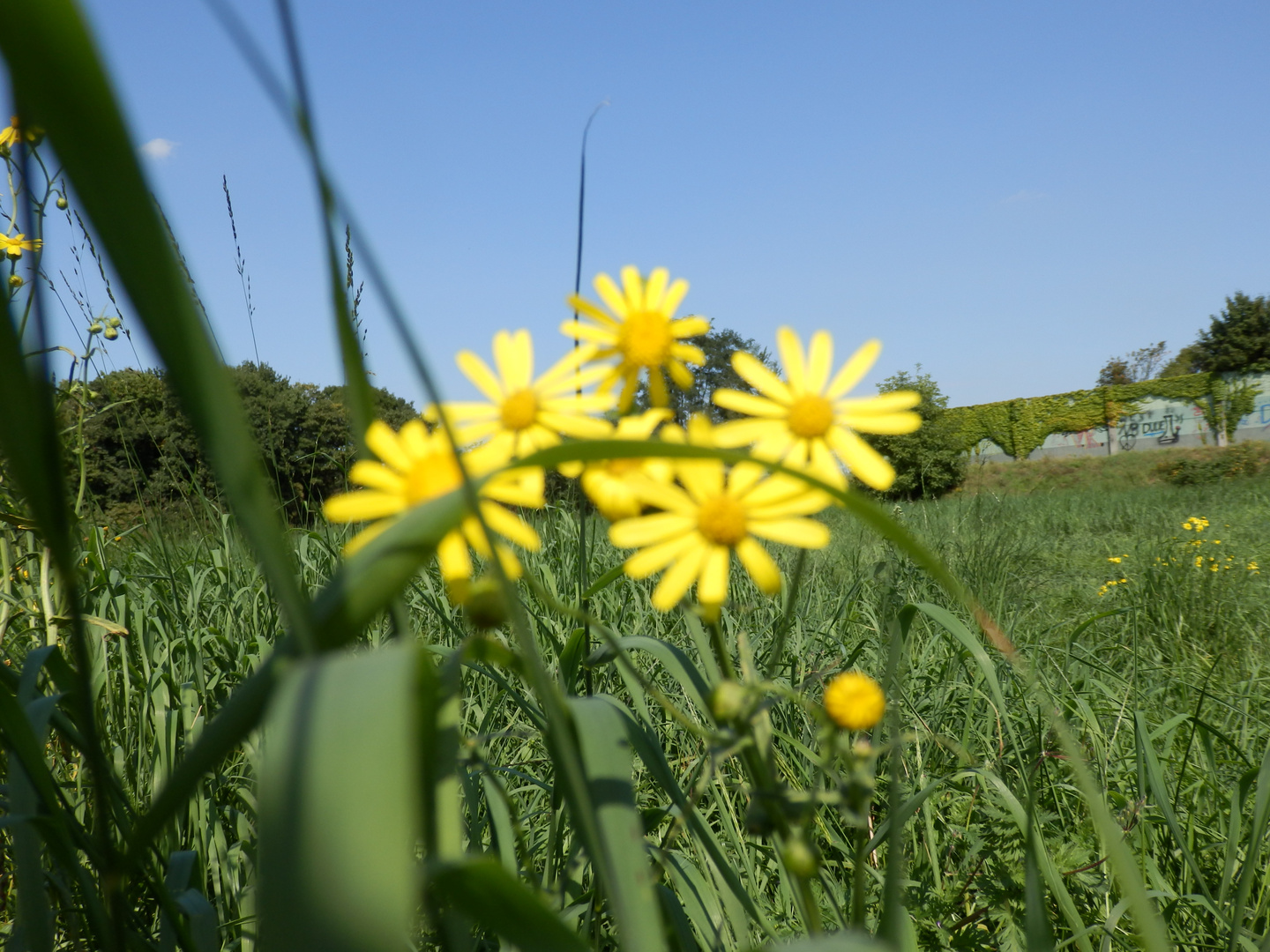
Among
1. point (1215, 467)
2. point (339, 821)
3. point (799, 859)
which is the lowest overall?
point (1215, 467)

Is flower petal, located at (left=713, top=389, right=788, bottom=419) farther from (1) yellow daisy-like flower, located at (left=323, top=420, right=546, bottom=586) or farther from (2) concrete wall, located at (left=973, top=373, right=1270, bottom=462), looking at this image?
(2) concrete wall, located at (left=973, top=373, right=1270, bottom=462)

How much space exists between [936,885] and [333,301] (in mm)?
1493

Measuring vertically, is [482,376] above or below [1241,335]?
below

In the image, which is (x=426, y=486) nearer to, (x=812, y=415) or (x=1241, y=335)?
(x=812, y=415)

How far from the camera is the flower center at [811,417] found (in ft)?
1.57

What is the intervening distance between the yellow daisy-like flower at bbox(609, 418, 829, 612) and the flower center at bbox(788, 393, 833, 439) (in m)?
0.05

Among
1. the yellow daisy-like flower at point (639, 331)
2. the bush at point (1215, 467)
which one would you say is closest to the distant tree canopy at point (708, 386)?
the yellow daisy-like flower at point (639, 331)

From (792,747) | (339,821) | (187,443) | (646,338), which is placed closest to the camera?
(339,821)

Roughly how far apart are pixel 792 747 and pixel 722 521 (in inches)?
54.9

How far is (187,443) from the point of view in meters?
4.52

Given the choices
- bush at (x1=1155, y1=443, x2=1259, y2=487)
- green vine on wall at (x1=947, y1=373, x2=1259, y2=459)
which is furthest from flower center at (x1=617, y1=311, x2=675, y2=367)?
green vine on wall at (x1=947, y1=373, x2=1259, y2=459)

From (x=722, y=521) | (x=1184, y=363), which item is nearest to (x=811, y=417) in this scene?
(x=722, y=521)

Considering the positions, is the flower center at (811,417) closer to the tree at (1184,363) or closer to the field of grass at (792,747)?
the field of grass at (792,747)

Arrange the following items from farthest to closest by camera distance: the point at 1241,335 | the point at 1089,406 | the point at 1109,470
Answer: the point at 1241,335 < the point at 1089,406 < the point at 1109,470
